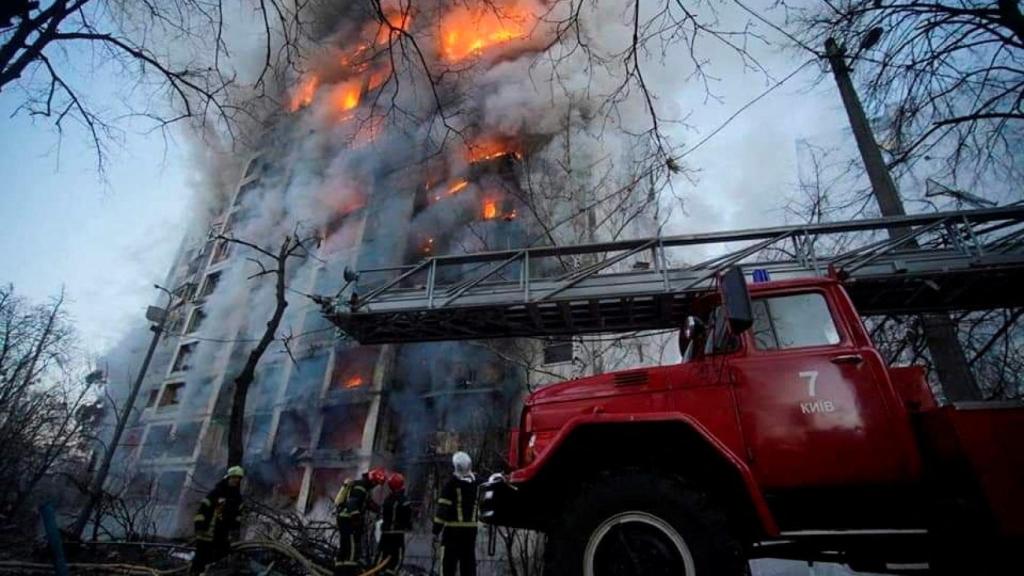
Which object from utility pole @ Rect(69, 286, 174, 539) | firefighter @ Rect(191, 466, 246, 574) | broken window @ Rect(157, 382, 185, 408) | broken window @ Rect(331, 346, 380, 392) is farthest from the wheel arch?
broken window @ Rect(157, 382, 185, 408)

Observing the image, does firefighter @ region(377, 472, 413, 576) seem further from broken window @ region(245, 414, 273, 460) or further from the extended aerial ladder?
broken window @ region(245, 414, 273, 460)

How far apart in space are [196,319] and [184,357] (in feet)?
10.8

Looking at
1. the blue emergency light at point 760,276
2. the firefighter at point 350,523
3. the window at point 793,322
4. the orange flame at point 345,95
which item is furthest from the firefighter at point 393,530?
the orange flame at point 345,95

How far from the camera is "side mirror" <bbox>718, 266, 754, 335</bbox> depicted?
3555 mm

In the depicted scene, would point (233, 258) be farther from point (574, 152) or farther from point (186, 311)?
point (574, 152)

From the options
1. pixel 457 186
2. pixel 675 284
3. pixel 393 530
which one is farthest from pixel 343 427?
pixel 675 284

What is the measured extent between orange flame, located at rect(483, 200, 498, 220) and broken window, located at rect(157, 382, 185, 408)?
2721 cm

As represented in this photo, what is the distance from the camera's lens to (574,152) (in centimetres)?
2138

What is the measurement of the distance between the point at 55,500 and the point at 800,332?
1646 inches

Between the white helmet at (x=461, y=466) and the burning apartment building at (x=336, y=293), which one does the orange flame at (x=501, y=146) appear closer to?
the burning apartment building at (x=336, y=293)

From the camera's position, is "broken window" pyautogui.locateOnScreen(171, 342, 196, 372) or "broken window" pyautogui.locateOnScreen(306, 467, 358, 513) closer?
"broken window" pyautogui.locateOnScreen(306, 467, 358, 513)

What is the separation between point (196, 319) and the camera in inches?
1561

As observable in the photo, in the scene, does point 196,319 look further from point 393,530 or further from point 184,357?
point 393,530

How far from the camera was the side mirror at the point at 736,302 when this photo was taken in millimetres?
3555
